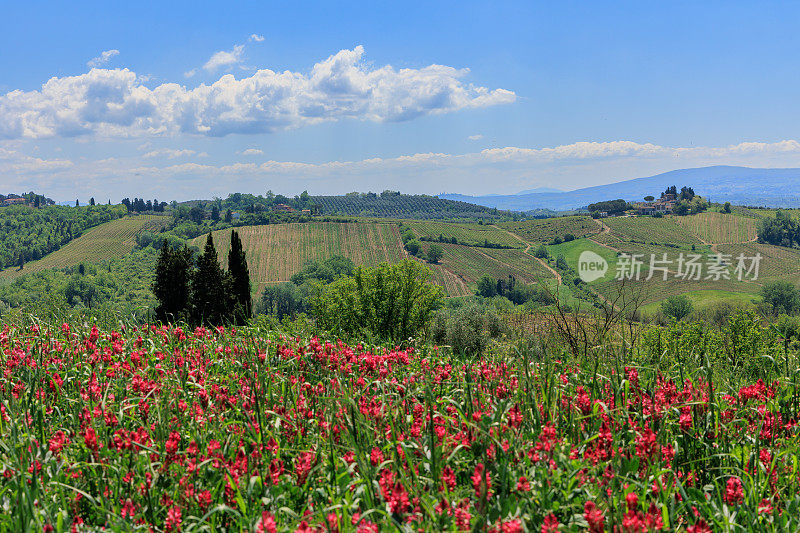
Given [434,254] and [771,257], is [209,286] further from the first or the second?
[771,257]

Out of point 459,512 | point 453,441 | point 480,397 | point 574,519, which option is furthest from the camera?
point 480,397

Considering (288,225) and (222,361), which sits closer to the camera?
(222,361)

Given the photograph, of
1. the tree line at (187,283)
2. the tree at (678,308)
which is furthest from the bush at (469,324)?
the tree at (678,308)

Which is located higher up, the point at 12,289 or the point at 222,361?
the point at 222,361

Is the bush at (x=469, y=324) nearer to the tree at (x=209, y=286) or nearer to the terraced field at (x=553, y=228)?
the tree at (x=209, y=286)

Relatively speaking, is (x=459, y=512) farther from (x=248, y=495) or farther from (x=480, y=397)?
(x=480, y=397)

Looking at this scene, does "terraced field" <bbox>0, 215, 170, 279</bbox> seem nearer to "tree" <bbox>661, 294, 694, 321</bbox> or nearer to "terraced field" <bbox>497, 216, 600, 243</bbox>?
"terraced field" <bbox>497, 216, 600, 243</bbox>

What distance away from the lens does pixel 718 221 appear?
552 ft

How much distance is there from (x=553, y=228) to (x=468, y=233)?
2934 cm

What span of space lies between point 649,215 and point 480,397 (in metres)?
209

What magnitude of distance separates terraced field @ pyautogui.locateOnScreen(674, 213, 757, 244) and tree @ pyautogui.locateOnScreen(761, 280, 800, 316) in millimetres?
52166

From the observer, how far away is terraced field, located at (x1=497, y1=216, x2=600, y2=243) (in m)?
174

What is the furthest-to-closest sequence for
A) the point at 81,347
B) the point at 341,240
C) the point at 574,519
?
the point at 341,240
the point at 81,347
the point at 574,519

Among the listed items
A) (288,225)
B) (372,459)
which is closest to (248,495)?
(372,459)
